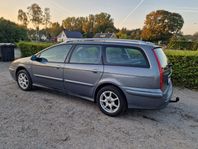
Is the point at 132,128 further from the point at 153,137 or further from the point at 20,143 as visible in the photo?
the point at 20,143

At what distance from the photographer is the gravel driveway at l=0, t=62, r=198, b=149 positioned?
286 centimetres

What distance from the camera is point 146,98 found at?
3.41 metres

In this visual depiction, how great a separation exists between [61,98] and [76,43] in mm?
1486

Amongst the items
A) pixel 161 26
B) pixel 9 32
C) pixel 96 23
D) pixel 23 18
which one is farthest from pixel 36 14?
pixel 161 26

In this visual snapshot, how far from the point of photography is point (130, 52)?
3627mm

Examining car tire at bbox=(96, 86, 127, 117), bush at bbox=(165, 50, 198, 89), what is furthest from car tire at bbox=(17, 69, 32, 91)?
bush at bbox=(165, 50, 198, 89)

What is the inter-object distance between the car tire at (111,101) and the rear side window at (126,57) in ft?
1.82

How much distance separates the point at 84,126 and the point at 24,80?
2680 millimetres

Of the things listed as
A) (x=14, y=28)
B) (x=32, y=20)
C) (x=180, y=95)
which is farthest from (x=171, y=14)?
(x=180, y=95)

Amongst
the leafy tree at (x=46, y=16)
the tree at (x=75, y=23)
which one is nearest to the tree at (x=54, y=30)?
the tree at (x=75, y=23)

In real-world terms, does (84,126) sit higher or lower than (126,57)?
lower

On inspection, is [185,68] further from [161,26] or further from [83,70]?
[161,26]

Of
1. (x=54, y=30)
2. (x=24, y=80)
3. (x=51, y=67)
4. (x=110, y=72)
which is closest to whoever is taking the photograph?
(x=110, y=72)

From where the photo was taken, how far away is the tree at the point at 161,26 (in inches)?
2306
